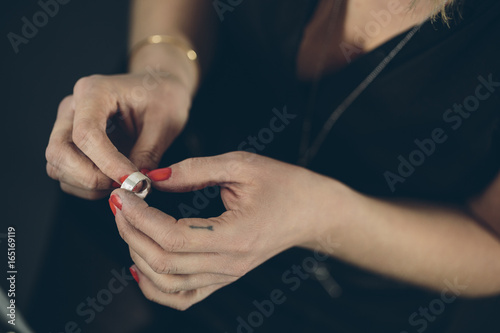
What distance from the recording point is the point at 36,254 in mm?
891

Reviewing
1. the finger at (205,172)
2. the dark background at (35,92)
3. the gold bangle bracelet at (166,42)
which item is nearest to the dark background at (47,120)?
the dark background at (35,92)

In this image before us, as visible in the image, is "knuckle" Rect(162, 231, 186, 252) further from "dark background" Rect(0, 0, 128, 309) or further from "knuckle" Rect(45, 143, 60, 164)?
"dark background" Rect(0, 0, 128, 309)

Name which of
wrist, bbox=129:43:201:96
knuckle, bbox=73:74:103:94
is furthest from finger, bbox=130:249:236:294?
wrist, bbox=129:43:201:96

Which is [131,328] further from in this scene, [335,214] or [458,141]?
[458,141]

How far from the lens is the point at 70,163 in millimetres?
576

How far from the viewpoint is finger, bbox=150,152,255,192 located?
52 centimetres

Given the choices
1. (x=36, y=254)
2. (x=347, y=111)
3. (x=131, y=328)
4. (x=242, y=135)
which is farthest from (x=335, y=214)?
(x=36, y=254)

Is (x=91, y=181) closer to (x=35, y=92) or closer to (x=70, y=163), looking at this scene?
(x=70, y=163)
